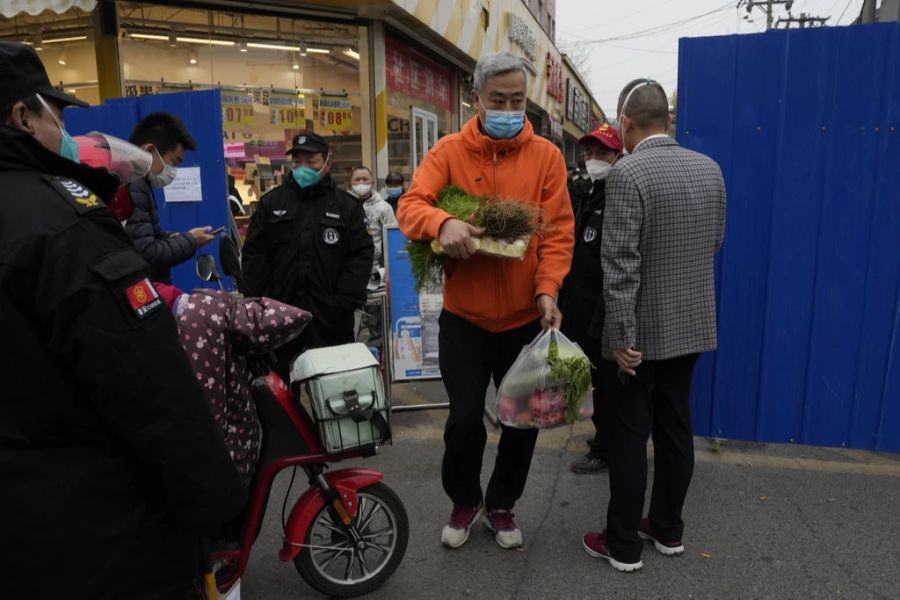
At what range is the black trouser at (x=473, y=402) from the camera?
290cm

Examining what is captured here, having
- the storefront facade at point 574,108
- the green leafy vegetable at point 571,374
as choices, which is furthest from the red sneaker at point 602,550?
the storefront facade at point 574,108

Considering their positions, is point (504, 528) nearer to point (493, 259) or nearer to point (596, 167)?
point (493, 259)

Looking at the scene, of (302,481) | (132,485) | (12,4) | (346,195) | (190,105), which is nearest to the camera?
(132,485)

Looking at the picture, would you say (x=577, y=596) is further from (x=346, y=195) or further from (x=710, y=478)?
(x=346, y=195)

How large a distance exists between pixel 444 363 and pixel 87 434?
68.4 inches

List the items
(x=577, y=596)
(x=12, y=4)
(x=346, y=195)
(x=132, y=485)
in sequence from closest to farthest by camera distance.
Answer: (x=132, y=485) → (x=577, y=596) → (x=346, y=195) → (x=12, y=4)

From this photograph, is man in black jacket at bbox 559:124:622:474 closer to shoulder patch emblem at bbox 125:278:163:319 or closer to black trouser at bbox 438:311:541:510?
black trouser at bbox 438:311:541:510

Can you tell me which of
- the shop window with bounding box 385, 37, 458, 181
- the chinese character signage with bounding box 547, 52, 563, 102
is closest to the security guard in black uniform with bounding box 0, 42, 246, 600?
the shop window with bounding box 385, 37, 458, 181

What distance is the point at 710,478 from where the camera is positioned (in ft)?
12.5

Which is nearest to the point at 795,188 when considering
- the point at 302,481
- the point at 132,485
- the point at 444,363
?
the point at 444,363

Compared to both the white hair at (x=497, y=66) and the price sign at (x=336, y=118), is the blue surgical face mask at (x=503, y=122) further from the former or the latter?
the price sign at (x=336, y=118)

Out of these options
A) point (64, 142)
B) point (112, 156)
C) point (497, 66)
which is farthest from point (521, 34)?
point (64, 142)

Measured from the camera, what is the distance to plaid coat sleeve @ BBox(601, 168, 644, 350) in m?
2.65

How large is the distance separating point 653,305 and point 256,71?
26.5ft
